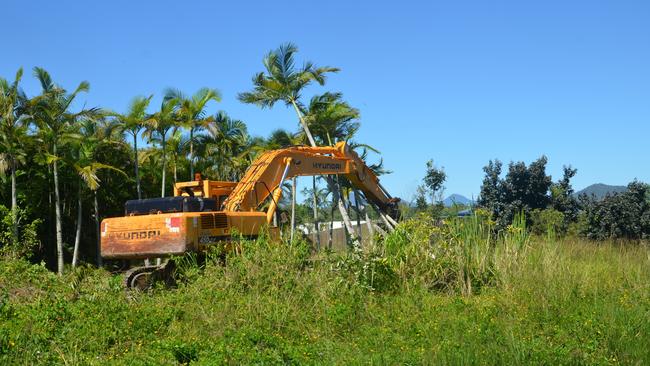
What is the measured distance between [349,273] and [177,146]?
56.6 feet

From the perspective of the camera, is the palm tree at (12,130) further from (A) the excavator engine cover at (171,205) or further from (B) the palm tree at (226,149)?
(A) the excavator engine cover at (171,205)

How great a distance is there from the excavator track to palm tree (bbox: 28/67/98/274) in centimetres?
995

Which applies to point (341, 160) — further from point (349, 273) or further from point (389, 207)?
point (349, 273)

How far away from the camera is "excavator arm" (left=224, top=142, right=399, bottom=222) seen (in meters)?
15.2

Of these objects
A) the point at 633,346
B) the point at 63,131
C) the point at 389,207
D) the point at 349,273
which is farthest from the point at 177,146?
the point at 633,346

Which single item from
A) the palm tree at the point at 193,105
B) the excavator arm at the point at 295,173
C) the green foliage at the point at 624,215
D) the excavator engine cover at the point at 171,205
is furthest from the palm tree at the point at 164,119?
the green foliage at the point at 624,215

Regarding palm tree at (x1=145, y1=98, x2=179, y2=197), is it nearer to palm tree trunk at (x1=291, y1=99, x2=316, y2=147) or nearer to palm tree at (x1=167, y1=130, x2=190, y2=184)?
palm tree at (x1=167, y1=130, x2=190, y2=184)

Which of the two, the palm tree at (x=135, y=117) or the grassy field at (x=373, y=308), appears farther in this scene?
the palm tree at (x=135, y=117)

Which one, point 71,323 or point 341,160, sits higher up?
point 341,160

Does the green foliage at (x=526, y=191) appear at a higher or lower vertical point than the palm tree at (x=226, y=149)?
lower

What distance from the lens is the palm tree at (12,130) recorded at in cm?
2139

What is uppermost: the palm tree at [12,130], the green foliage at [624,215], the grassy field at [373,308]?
the palm tree at [12,130]

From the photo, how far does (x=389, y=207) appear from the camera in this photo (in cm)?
2069

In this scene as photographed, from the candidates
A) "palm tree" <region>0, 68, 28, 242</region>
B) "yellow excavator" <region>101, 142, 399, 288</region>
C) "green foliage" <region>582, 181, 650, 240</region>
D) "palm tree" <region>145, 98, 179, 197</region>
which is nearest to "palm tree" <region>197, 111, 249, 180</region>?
"palm tree" <region>145, 98, 179, 197</region>
